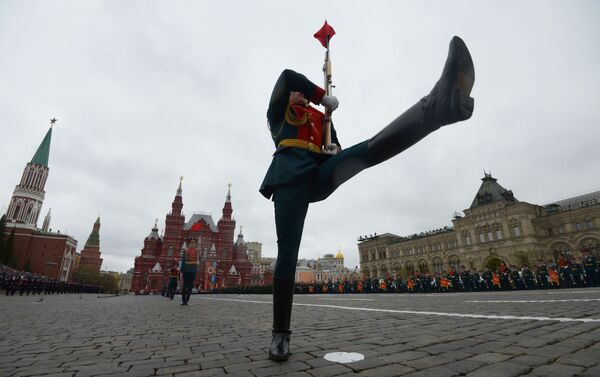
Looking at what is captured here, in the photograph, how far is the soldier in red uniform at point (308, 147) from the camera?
1.90m

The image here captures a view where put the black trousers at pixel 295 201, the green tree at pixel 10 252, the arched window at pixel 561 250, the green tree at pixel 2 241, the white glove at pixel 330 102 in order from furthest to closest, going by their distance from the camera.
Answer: the green tree at pixel 10 252 < the green tree at pixel 2 241 < the arched window at pixel 561 250 < the white glove at pixel 330 102 < the black trousers at pixel 295 201

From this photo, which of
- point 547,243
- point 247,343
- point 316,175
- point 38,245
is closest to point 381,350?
point 247,343

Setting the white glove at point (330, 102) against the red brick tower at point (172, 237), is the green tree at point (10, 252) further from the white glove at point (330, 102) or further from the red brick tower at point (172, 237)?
the white glove at point (330, 102)

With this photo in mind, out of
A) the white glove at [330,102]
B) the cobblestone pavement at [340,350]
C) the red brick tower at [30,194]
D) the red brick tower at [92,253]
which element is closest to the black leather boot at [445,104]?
the white glove at [330,102]

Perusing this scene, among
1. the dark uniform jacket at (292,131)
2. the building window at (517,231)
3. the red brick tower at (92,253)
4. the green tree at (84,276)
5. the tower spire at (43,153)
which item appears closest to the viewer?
the dark uniform jacket at (292,131)

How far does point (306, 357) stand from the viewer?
7.29 feet

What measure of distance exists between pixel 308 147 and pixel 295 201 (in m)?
0.56

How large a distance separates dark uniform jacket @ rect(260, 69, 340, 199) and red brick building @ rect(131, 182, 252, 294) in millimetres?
67408

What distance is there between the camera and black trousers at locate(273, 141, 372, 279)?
2527 mm

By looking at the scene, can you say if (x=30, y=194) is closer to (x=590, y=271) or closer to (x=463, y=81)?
(x=463, y=81)

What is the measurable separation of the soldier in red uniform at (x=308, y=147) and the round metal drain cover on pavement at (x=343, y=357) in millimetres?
325

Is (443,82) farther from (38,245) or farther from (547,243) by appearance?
(38,245)

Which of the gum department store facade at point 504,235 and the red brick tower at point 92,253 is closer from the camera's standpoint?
the gum department store facade at point 504,235

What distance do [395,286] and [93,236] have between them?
131571 millimetres
